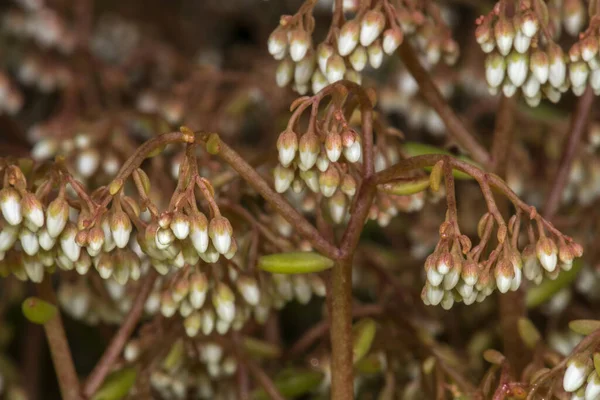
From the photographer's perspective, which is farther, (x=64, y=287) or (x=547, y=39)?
(x=64, y=287)

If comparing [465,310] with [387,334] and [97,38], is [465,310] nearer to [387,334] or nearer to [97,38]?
[387,334]

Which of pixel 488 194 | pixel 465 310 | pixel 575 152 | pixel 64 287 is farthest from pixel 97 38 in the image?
pixel 488 194

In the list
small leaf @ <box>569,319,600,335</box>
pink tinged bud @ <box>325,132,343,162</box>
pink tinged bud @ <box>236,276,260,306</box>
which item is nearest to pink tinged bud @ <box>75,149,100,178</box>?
pink tinged bud @ <box>236,276,260,306</box>

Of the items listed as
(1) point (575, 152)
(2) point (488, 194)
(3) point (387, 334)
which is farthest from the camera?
(1) point (575, 152)

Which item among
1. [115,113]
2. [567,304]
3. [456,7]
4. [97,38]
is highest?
[97,38]

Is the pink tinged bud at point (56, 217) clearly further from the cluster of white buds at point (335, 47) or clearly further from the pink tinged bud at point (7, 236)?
the cluster of white buds at point (335, 47)

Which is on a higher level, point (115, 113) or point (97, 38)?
point (97, 38)

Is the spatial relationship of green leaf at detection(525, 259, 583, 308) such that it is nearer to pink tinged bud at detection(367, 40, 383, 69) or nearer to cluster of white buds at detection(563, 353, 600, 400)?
A: cluster of white buds at detection(563, 353, 600, 400)

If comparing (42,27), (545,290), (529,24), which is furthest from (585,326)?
(42,27)
